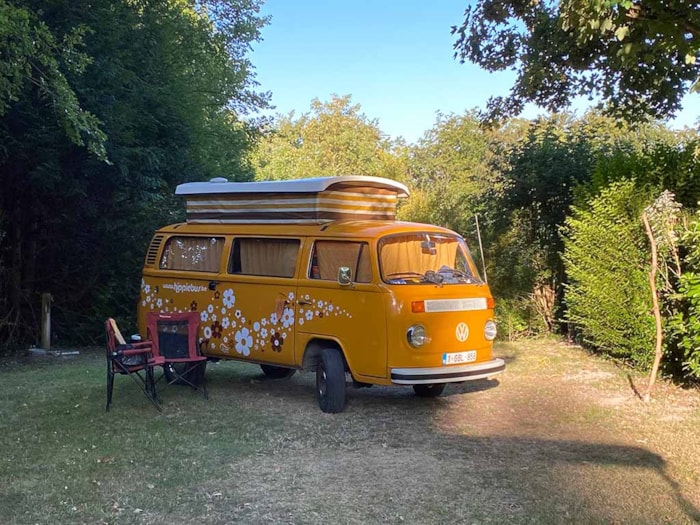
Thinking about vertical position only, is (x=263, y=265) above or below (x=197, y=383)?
above

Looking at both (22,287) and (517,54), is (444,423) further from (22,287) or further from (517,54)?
(22,287)

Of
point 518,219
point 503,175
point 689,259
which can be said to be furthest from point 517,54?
point 689,259

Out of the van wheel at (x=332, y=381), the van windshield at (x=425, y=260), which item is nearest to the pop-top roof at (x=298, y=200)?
the van windshield at (x=425, y=260)

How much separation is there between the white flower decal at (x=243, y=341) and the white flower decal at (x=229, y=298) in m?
0.36

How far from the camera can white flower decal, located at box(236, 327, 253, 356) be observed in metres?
7.87

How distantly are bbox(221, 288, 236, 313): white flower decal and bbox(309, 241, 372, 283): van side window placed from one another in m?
1.23

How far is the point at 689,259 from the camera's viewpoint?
23.3ft

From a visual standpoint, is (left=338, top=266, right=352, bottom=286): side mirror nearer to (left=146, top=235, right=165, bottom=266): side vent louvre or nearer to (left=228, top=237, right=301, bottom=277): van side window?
(left=228, top=237, right=301, bottom=277): van side window

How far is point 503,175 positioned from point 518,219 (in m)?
0.96

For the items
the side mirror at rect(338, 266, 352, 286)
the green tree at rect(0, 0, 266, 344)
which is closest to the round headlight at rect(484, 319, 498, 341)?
the side mirror at rect(338, 266, 352, 286)

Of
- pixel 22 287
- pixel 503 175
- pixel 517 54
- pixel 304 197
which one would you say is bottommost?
pixel 22 287

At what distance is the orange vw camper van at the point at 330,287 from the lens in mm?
6680

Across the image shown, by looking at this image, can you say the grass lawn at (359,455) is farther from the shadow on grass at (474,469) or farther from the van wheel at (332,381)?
the van wheel at (332,381)

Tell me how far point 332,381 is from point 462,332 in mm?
1489
